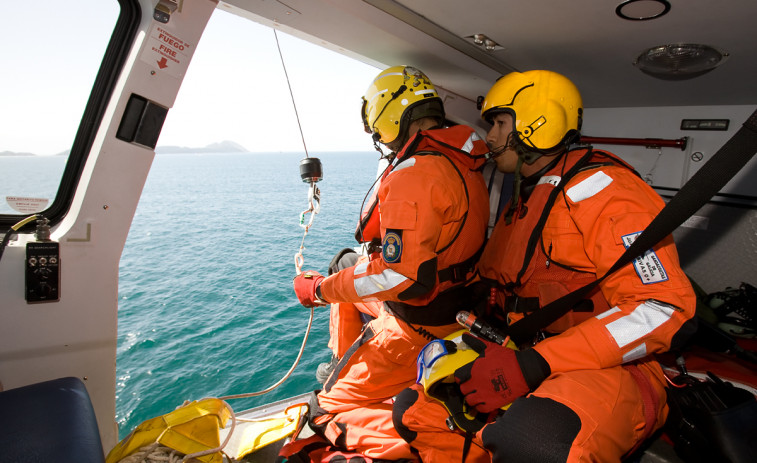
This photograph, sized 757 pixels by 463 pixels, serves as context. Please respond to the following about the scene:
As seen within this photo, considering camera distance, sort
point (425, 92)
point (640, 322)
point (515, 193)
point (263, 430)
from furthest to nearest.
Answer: point (263, 430) < point (425, 92) < point (515, 193) < point (640, 322)

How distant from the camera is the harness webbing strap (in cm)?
116

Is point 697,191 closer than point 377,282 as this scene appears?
Yes

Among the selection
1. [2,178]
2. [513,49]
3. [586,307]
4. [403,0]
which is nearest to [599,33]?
[513,49]

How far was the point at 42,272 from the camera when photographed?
5.59 ft

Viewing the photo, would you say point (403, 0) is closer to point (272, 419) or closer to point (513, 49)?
point (513, 49)

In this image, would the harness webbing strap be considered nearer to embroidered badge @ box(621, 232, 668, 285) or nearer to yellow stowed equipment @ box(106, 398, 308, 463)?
embroidered badge @ box(621, 232, 668, 285)

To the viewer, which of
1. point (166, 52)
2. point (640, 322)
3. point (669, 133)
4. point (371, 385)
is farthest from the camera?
point (669, 133)

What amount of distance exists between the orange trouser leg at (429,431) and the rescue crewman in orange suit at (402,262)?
0.14 m

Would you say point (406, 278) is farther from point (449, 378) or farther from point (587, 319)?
point (587, 319)

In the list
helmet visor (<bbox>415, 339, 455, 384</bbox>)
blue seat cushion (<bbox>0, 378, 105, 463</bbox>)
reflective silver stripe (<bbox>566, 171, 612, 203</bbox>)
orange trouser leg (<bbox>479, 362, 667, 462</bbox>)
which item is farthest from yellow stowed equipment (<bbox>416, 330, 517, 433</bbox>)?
blue seat cushion (<bbox>0, 378, 105, 463</bbox>)

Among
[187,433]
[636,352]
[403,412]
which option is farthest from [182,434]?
[636,352]

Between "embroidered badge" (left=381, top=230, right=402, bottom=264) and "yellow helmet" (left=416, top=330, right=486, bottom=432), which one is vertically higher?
"embroidered badge" (left=381, top=230, right=402, bottom=264)

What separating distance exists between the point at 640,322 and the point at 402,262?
0.96 metres

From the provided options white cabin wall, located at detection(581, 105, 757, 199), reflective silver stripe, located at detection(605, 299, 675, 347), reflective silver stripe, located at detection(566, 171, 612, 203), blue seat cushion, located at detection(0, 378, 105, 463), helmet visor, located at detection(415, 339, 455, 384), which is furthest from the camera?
white cabin wall, located at detection(581, 105, 757, 199)
